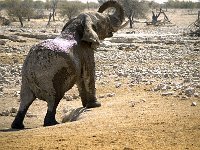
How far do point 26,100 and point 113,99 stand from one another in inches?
94.7

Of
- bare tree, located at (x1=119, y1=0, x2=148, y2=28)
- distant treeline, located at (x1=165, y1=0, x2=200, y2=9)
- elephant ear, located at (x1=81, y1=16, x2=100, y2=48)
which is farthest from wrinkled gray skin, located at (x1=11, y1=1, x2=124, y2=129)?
distant treeline, located at (x1=165, y1=0, x2=200, y2=9)

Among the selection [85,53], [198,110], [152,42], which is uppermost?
[85,53]

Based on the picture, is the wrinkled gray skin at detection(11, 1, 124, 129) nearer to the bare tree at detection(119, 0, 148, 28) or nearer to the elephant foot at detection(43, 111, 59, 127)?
the elephant foot at detection(43, 111, 59, 127)

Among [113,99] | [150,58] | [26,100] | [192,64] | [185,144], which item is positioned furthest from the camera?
[150,58]

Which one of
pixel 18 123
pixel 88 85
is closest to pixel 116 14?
pixel 88 85

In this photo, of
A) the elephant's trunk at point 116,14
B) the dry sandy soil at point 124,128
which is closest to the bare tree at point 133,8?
the elephant's trunk at point 116,14

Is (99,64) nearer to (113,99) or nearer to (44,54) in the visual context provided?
(113,99)

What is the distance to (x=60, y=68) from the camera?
8000mm

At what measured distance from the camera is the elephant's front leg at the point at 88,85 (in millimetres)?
8836

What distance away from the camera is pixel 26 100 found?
8086 mm

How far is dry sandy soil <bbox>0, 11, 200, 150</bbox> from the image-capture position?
573cm

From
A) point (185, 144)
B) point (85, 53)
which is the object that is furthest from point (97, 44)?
point (185, 144)

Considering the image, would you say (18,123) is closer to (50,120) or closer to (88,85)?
(50,120)

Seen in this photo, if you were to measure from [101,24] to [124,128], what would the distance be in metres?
3.63
